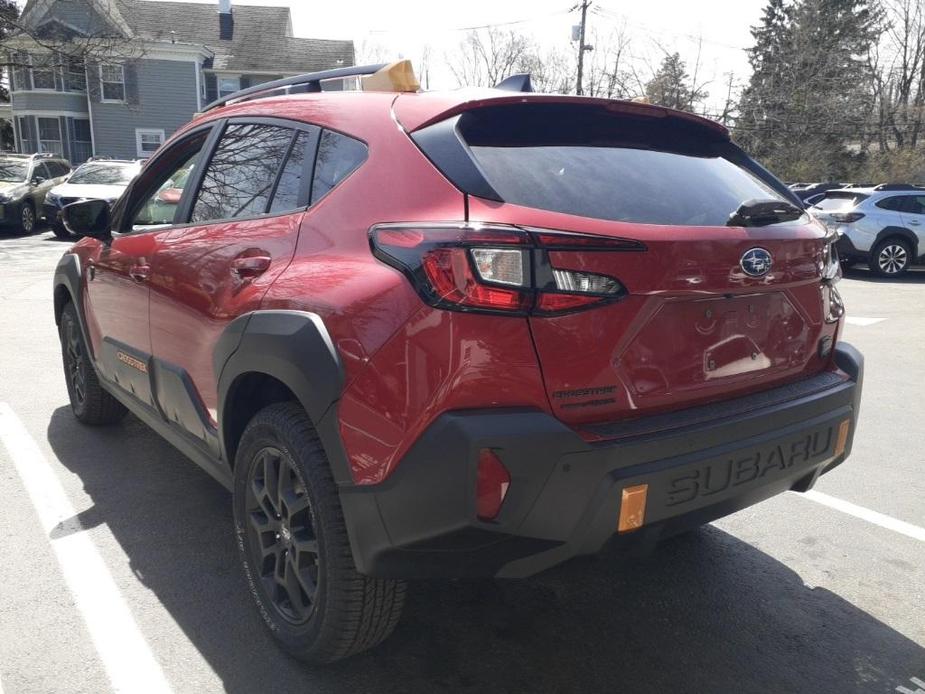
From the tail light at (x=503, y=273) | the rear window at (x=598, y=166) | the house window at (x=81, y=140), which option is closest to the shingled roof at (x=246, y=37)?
the house window at (x=81, y=140)

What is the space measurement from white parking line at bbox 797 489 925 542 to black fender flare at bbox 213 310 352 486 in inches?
110

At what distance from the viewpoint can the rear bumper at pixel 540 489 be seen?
1960 mm

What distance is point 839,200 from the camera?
1453 cm

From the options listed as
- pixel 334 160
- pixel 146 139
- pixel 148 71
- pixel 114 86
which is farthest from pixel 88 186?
pixel 148 71

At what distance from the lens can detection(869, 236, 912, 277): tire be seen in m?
14.1

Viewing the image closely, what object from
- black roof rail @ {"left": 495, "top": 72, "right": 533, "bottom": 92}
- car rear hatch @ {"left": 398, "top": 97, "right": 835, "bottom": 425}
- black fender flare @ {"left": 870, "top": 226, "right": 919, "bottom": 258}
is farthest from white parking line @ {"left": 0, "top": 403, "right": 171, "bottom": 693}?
black fender flare @ {"left": 870, "top": 226, "right": 919, "bottom": 258}

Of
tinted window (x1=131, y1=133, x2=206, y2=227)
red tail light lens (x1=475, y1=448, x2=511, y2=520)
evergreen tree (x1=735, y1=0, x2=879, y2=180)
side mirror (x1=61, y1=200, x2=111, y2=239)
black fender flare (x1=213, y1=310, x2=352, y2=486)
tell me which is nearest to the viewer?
red tail light lens (x1=475, y1=448, x2=511, y2=520)

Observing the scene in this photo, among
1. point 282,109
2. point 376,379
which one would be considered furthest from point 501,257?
point 282,109

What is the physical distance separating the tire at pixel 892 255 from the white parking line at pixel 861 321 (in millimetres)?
5135

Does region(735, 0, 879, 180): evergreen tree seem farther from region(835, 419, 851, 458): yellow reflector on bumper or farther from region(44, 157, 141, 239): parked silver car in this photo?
region(835, 419, 851, 458): yellow reflector on bumper

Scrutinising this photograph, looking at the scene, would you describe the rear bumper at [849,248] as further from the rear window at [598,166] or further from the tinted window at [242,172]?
the tinted window at [242,172]

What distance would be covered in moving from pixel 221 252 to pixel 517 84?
121cm

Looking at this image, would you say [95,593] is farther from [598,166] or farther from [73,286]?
[598,166]

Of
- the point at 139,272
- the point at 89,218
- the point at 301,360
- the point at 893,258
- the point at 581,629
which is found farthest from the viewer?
the point at 893,258
